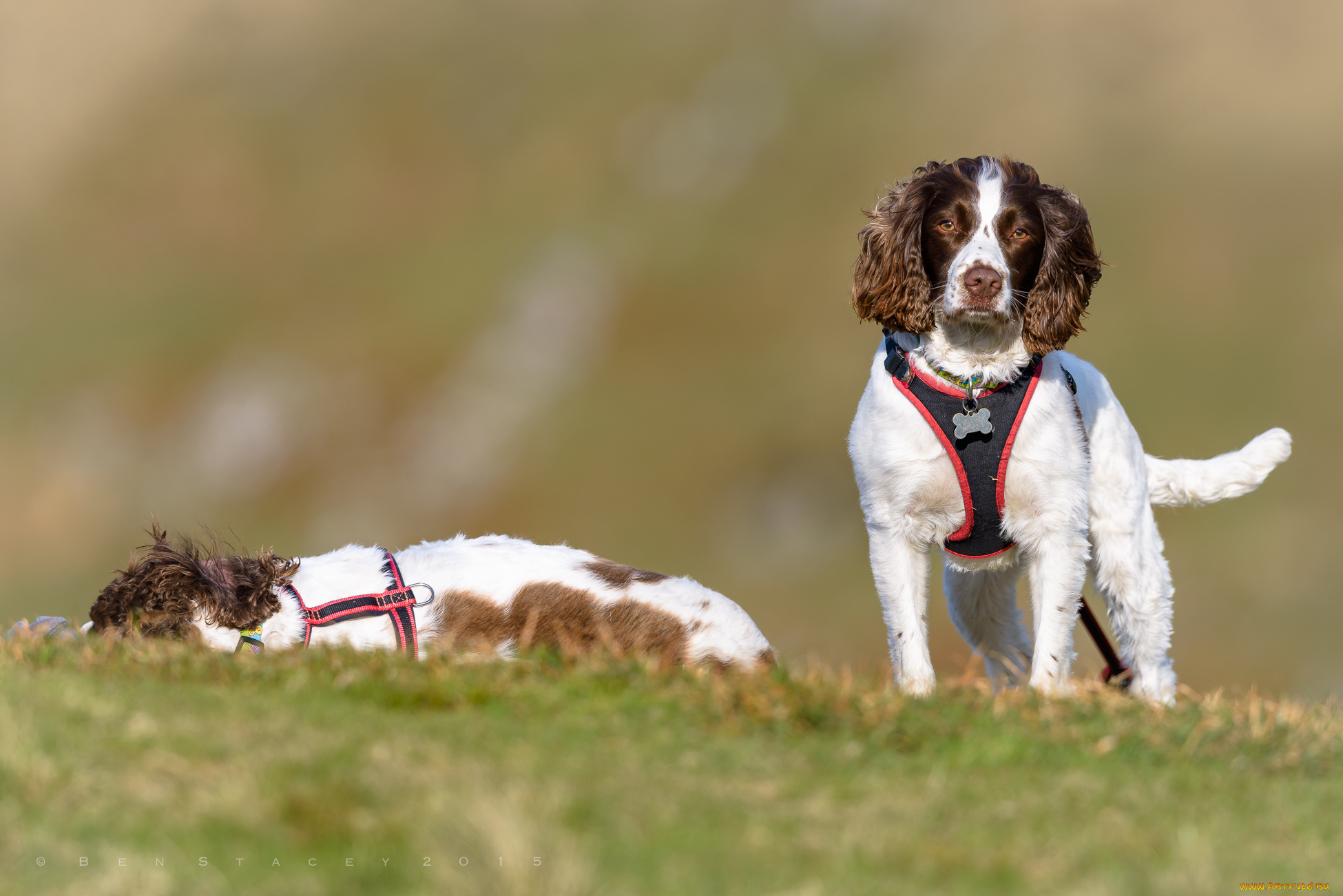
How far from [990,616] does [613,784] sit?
4430 mm

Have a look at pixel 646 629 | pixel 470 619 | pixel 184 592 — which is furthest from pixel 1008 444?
pixel 184 592

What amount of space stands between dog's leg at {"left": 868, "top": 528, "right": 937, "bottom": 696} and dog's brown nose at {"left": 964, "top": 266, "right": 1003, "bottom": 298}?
1.27 meters

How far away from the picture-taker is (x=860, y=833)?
11.1ft

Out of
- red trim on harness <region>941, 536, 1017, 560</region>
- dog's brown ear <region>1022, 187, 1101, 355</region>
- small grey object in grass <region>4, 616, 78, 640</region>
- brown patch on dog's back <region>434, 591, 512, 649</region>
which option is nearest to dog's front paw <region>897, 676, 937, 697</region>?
red trim on harness <region>941, 536, 1017, 560</region>

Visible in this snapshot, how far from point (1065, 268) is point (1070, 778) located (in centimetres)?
335

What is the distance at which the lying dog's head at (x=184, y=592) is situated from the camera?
643 centimetres

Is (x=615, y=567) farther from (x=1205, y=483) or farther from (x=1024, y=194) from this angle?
(x=1205, y=483)

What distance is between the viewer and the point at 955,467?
21.3 ft

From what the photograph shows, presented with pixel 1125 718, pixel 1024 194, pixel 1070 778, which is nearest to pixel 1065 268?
pixel 1024 194

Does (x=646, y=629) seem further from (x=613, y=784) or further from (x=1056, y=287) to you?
(x=613, y=784)

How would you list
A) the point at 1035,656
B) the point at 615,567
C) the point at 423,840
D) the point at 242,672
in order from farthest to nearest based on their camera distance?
the point at 615,567, the point at 1035,656, the point at 242,672, the point at 423,840

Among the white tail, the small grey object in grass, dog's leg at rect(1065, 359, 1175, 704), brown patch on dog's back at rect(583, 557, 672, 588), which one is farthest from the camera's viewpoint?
the white tail

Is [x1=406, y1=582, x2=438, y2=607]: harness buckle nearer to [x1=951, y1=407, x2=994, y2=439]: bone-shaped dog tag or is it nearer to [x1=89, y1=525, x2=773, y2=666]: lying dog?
[x1=89, y1=525, x2=773, y2=666]: lying dog

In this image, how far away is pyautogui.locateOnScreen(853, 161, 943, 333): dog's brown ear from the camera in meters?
6.80
